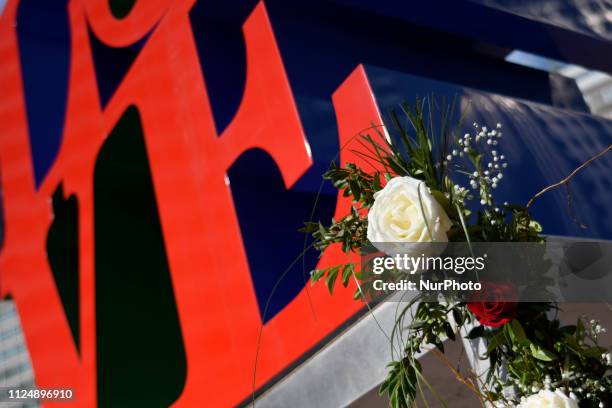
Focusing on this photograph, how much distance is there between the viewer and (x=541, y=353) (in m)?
0.96

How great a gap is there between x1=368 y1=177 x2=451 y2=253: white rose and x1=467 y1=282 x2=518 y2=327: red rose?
96 millimetres

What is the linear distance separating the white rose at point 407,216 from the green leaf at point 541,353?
0.62ft

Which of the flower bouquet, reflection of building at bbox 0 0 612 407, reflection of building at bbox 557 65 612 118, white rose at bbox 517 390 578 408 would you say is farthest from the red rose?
reflection of building at bbox 557 65 612 118

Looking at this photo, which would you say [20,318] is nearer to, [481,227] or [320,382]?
[320,382]

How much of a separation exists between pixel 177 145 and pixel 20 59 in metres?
2.51

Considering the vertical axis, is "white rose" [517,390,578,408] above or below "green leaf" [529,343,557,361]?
below

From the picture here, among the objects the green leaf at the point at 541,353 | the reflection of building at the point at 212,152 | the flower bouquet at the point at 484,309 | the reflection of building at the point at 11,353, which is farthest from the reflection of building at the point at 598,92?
the green leaf at the point at 541,353

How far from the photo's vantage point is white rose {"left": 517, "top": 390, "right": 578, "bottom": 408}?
906 mm

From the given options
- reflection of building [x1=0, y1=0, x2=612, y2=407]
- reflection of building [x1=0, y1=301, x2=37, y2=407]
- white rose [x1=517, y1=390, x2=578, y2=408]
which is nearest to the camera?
white rose [x1=517, y1=390, x2=578, y2=408]

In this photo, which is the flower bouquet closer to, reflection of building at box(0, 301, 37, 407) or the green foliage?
the green foliage

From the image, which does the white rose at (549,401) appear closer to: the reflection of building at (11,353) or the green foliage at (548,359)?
the green foliage at (548,359)

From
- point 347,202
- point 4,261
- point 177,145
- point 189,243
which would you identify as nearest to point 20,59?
point 4,261

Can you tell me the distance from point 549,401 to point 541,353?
0.23 feet

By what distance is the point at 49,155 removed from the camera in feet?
19.5
